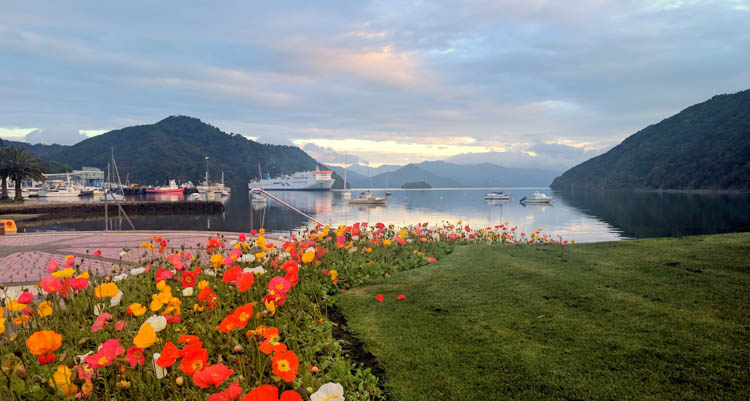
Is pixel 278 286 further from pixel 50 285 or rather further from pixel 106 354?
pixel 50 285

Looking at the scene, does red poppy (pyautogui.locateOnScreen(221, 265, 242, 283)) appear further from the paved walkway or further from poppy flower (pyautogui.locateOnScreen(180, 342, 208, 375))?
the paved walkway

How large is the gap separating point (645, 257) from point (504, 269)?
2329 millimetres

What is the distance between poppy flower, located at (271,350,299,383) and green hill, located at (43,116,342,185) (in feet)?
432

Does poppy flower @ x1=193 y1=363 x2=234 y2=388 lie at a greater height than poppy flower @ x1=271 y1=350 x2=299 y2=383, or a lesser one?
greater

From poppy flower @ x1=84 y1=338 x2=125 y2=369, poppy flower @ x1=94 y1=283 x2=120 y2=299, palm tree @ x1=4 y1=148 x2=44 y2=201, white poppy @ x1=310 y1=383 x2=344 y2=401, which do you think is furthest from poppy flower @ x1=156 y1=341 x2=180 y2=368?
palm tree @ x1=4 y1=148 x2=44 y2=201

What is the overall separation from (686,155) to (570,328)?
120268mm

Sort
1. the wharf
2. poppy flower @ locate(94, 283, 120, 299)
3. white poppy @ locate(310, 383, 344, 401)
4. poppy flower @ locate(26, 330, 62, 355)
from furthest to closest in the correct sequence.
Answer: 1. the wharf
2. poppy flower @ locate(94, 283, 120, 299)
3. poppy flower @ locate(26, 330, 62, 355)
4. white poppy @ locate(310, 383, 344, 401)

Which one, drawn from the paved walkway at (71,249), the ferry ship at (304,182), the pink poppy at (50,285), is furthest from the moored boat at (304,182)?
the pink poppy at (50,285)

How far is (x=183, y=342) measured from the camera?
246 centimetres

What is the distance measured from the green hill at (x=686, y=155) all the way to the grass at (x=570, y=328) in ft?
318

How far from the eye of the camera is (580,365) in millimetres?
3102

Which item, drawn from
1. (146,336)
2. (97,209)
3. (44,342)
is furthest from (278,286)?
(97,209)

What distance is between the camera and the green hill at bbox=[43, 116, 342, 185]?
405 feet

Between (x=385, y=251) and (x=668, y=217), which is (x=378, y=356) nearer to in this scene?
(x=385, y=251)
